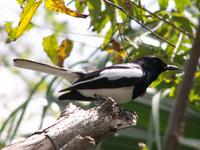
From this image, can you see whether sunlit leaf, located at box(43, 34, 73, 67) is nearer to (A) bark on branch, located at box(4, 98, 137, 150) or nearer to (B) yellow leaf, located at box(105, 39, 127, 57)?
(B) yellow leaf, located at box(105, 39, 127, 57)

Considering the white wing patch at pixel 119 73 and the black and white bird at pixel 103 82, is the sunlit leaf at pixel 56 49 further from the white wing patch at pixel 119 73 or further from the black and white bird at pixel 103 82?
the white wing patch at pixel 119 73

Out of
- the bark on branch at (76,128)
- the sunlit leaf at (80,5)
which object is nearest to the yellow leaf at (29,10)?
the bark on branch at (76,128)

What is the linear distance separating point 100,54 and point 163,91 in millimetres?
493

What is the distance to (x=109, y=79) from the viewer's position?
10.5 feet

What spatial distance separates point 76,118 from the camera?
7.98 ft

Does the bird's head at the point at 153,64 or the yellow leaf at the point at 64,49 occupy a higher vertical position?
the yellow leaf at the point at 64,49

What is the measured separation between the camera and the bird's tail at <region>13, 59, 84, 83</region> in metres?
Result: 3.12

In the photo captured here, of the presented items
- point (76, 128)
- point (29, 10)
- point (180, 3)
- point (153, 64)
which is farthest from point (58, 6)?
point (153, 64)

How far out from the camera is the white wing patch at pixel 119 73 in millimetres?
3203

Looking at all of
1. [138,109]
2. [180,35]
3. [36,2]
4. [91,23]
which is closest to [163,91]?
[180,35]

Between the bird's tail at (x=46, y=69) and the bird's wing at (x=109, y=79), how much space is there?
0.10 metres

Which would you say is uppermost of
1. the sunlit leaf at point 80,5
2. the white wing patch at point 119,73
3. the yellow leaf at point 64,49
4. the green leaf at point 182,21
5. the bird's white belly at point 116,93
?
the sunlit leaf at point 80,5

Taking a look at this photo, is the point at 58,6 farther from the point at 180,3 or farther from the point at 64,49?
the point at 64,49

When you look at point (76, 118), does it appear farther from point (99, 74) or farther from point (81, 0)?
point (99, 74)
